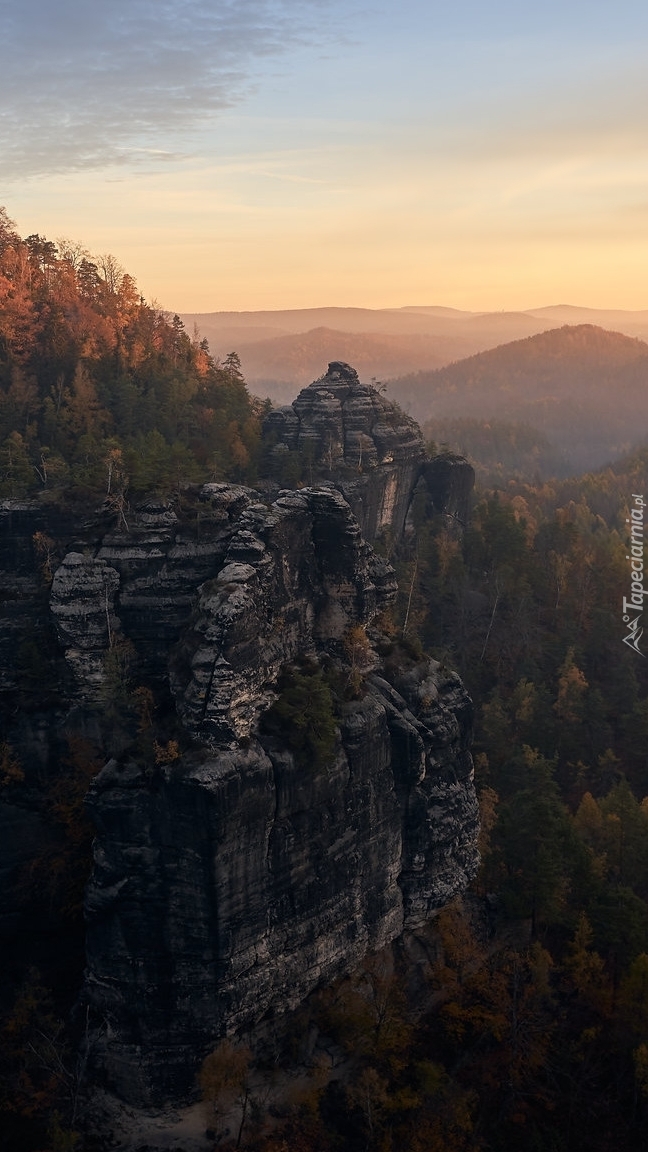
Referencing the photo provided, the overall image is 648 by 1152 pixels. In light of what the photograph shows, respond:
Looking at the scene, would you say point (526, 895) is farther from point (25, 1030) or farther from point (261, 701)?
point (25, 1030)

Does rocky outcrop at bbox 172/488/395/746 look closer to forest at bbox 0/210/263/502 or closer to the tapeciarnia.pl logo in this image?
forest at bbox 0/210/263/502

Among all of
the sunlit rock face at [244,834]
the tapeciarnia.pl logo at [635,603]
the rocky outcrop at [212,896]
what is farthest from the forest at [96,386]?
the tapeciarnia.pl logo at [635,603]

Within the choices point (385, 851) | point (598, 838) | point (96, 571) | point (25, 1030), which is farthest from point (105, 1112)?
point (598, 838)

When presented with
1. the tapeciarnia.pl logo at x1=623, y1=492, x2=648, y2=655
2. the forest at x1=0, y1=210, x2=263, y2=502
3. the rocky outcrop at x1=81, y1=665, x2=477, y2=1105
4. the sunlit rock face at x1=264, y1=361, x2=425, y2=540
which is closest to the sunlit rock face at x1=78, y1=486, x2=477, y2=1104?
the rocky outcrop at x1=81, y1=665, x2=477, y2=1105

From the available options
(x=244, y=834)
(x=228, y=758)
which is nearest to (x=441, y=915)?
(x=244, y=834)

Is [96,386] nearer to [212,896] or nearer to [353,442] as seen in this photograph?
[353,442]

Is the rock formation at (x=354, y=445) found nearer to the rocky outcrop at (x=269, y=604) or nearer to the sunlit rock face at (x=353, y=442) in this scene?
the sunlit rock face at (x=353, y=442)
